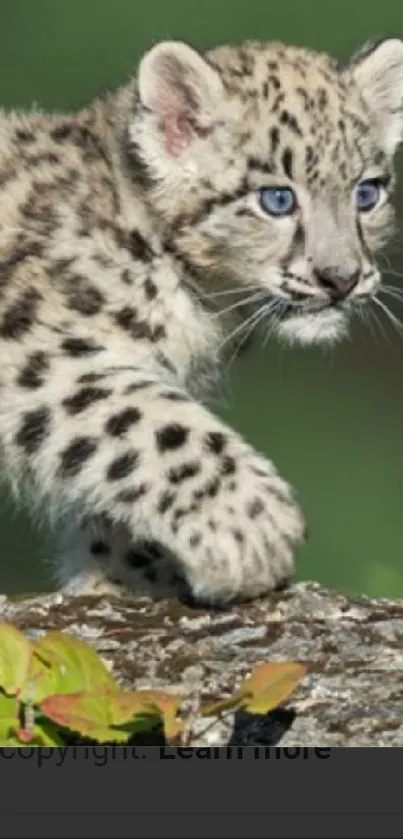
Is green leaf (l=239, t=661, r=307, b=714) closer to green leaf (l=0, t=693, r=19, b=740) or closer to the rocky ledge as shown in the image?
the rocky ledge

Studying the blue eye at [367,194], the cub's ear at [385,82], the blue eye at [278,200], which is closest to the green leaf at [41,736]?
the blue eye at [278,200]

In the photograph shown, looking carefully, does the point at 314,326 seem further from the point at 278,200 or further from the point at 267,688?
the point at 267,688

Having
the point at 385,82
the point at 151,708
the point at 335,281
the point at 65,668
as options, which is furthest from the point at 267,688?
the point at 385,82

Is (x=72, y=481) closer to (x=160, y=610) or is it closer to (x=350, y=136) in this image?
(x=160, y=610)

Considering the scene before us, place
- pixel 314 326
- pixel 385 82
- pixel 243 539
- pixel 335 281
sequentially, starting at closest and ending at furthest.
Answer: pixel 243 539 < pixel 335 281 < pixel 314 326 < pixel 385 82

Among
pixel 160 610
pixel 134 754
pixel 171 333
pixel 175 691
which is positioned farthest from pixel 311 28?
pixel 134 754

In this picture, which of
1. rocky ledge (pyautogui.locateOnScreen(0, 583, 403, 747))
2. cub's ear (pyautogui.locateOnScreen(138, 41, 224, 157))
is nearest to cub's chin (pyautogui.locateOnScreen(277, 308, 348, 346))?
cub's ear (pyautogui.locateOnScreen(138, 41, 224, 157))
